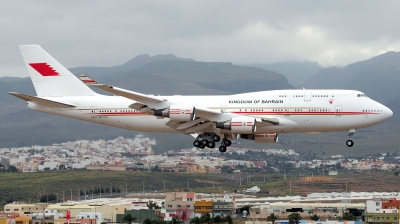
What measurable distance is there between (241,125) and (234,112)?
2.11 metres

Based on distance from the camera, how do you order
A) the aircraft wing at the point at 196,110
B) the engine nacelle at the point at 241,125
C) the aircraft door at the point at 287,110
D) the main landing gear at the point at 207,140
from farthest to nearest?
the main landing gear at the point at 207,140 < the aircraft door at the point at 287,110 < the aircraft wing at the point at 196,110 < the engine nacelle at the point at 241,125

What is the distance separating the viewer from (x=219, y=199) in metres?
94.9

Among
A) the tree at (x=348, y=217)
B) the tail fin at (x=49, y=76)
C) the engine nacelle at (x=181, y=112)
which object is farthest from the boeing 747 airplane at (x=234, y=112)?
the tree at (x=348, y=217)

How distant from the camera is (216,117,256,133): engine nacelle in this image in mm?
53156

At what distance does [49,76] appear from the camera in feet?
201

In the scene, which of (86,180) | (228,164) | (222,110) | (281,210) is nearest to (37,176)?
(86,180)

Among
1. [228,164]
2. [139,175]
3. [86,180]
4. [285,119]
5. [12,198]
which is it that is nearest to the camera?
[285,119]

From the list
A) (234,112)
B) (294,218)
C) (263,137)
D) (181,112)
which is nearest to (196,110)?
(181,112)

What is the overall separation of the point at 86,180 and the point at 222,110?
204 feet

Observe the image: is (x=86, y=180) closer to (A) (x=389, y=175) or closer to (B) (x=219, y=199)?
(B) (x=219, y=199)

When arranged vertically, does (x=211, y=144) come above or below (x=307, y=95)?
below

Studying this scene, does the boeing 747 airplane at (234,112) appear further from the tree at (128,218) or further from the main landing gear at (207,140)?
the tree at (128,218)

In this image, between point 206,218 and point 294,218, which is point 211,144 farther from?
point 294,218

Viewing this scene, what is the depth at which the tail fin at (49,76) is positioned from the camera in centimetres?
6050
